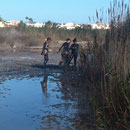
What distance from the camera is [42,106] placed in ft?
30.1

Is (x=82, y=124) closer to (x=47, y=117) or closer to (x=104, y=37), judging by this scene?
(x=47, y=117)

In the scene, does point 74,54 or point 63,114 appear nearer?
point 63,114

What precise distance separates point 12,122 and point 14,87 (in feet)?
14.5

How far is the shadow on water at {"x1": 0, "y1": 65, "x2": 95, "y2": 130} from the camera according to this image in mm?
7560

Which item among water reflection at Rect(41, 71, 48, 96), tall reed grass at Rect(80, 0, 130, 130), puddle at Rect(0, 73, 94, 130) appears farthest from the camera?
water reflection at Rect(41, 71, 48, 96)

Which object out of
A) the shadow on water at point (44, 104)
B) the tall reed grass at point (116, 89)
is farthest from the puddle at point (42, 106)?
the tall reed grass at point (116, 89)

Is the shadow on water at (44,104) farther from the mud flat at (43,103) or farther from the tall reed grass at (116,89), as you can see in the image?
the tall reed grass at (116,89)

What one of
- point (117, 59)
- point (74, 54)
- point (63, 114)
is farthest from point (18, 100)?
point (74, 54)

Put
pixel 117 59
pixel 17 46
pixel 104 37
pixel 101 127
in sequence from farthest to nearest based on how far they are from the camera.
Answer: pixel 17 46
pixel 104 37
pixel 117 59
pixel 101 127

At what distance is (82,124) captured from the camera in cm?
748

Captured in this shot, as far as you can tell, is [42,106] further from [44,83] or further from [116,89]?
[44,83]

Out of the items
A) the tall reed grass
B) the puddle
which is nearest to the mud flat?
the puddle

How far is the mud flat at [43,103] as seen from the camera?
298 inches

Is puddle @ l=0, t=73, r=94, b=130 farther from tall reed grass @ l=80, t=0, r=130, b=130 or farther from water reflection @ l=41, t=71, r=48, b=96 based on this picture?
tall reed grass @ l=80, t=0, r=130, b=130
